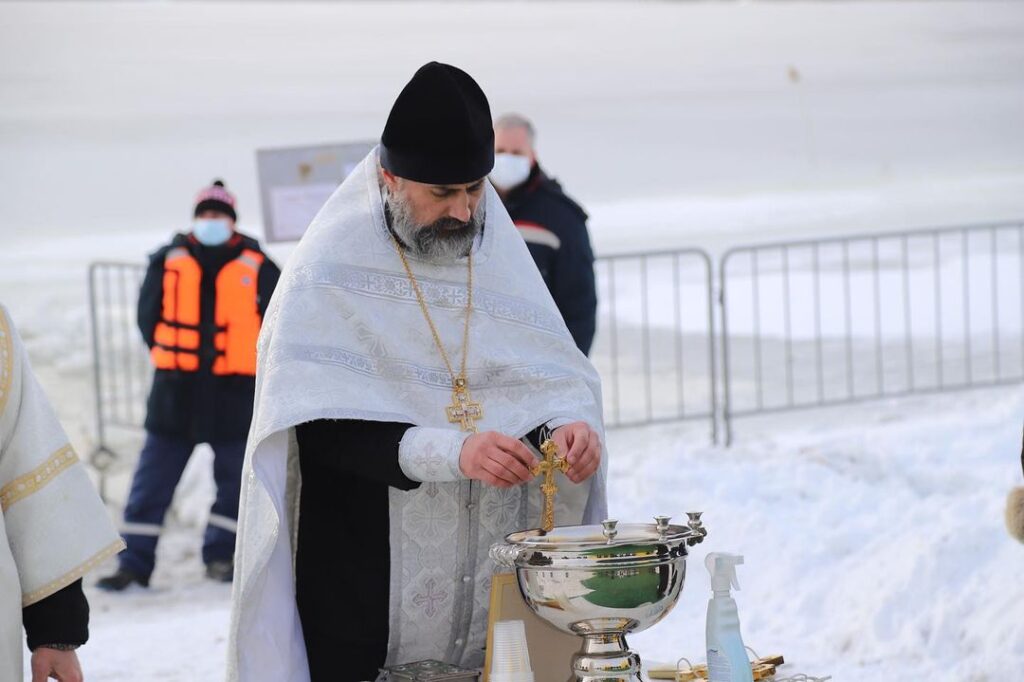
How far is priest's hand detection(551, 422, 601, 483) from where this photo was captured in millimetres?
2746

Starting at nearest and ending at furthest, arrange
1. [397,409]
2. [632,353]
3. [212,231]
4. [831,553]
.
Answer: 1. [397,409]
2. [831,553]
3. [212,231]
4. [632,353]

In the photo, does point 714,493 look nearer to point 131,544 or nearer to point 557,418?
point 131,544

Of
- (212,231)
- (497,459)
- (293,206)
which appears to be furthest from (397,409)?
(293,206)

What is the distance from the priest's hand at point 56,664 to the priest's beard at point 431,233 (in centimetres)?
95

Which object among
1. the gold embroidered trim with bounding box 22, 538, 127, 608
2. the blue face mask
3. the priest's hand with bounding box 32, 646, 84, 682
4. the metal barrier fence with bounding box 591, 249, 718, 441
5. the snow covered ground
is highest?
the blue face mask

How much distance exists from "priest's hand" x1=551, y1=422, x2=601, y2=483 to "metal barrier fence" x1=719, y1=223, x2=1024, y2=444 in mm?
6287

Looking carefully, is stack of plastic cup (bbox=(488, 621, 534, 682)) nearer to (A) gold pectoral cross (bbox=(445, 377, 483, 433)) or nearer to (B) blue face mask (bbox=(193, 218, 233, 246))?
(A) gold pectoral cross (bbox=(445, 377, 483, 433))

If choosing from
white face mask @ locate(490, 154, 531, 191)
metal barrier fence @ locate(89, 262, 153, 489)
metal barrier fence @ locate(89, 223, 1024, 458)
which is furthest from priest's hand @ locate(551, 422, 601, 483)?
metal barrier fence @ locate(89, 262, 153, 489)

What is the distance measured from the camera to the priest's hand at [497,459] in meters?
2.60

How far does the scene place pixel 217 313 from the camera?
306 inches

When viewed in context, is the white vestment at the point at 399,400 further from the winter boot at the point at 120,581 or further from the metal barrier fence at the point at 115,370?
the metal barrier fence at the point at 115,370

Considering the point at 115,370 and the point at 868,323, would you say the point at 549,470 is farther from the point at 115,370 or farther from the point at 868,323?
the point at 868,323

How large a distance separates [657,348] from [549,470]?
10.0 meters

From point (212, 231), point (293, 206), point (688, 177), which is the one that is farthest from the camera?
point (688, 177)
